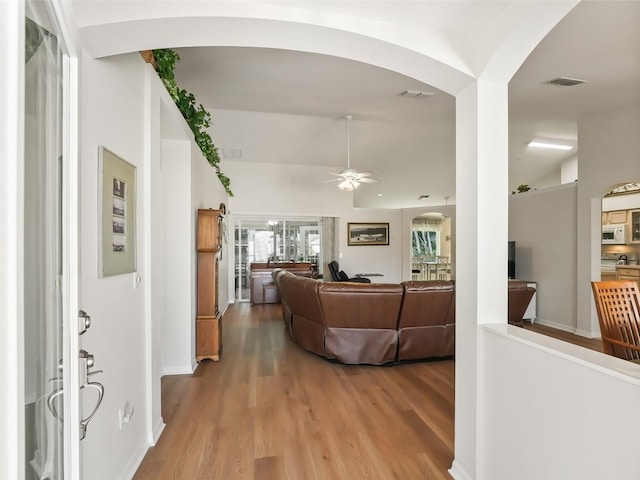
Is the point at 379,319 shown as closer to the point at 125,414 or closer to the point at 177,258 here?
the point at 177,258

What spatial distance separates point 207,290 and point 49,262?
2.92 meters

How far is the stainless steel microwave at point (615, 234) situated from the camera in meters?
6.44

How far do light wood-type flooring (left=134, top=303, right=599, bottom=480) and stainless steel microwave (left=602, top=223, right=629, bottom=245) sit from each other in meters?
5.39

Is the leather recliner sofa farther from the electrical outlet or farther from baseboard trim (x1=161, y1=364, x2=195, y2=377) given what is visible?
the electrical outlet

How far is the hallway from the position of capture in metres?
1.98

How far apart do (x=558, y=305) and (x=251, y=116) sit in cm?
571

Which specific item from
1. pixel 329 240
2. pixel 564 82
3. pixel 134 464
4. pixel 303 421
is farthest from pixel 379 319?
pixel 329 240

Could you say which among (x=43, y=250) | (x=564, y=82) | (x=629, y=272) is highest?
(x=564, y=82)

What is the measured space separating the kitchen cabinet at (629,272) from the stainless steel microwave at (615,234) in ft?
2.46

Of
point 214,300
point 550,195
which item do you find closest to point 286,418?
point 214,300

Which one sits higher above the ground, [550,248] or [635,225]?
[635,225]

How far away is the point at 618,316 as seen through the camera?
7.71ft

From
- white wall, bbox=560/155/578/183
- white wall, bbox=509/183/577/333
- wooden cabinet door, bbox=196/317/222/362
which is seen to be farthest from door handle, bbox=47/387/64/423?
white wall, bbox=560/155/578/183

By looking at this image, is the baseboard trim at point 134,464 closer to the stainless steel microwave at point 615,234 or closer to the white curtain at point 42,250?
the white curtain at point 42,250
